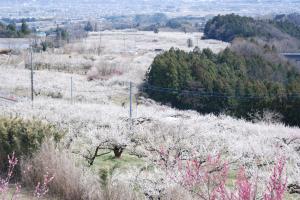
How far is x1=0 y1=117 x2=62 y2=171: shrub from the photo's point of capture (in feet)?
29.2

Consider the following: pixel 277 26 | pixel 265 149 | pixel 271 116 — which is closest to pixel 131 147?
pixel 265 149

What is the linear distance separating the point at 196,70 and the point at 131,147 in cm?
1925

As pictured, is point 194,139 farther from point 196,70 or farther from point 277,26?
point 277,26

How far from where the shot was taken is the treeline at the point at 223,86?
25047 millimetres

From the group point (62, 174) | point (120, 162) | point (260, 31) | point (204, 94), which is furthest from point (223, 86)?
point (260, 31)

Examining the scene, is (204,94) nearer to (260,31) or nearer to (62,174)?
(62,174)

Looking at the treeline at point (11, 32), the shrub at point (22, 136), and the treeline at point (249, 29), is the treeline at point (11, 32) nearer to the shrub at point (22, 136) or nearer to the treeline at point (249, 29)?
the treeline at point (249, 29)

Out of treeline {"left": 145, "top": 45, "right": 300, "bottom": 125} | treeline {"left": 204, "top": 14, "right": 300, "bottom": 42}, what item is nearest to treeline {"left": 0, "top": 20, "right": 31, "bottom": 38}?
treeline {"left": 204, "top": 14, "right": 300, "bottom": 42}

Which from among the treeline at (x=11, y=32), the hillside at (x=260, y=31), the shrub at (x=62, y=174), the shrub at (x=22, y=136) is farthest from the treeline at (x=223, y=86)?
the treeline at (x=11, y=32)

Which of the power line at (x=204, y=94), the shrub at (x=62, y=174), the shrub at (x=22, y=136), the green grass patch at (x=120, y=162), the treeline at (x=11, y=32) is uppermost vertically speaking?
the shrub at (x=22, y=136)

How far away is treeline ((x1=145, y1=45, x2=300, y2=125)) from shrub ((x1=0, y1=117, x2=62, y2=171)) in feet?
55.7

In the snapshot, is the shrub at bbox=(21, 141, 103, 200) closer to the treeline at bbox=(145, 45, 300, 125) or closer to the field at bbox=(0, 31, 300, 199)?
the field at bbox=(0, 31, 300, 199)

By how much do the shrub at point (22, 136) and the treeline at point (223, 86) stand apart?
55.7 ft

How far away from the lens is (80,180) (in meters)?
7.77
